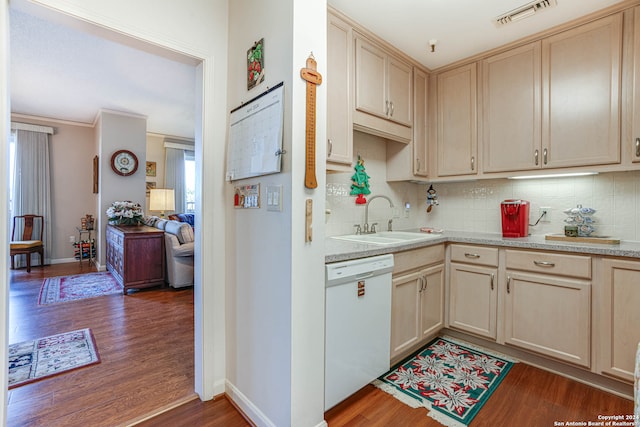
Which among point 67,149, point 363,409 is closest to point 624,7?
point 363,409

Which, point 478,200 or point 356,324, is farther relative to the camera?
point 478,200

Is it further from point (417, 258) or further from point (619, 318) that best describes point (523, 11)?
point (619, 318)

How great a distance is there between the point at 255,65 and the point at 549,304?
7.85ft

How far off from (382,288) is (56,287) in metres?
4.48

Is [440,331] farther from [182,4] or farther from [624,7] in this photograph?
[182,4]

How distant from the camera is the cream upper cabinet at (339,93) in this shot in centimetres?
200

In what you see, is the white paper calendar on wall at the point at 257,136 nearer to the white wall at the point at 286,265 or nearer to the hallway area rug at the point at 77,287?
the white wall at the point at 286,265

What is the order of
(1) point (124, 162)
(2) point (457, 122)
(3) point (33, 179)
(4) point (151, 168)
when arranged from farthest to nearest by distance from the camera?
(4) point (151, 168), (3) point (33, 179), (1) point (124, 162), (2) point (457, 122)

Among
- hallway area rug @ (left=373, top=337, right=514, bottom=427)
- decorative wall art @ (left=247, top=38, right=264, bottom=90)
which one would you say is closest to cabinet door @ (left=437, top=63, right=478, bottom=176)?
hallway area rug @ (left=373, top=337, right=514, bottom=427)

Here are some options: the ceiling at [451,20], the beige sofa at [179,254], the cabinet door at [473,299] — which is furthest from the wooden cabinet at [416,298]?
the beige sofa at [179,254]

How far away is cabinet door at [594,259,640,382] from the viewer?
1744 millimetres

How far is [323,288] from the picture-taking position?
1506 millimetres

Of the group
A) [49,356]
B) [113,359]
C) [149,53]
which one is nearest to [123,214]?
[49,356]

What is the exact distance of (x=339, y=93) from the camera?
206 centimetres
